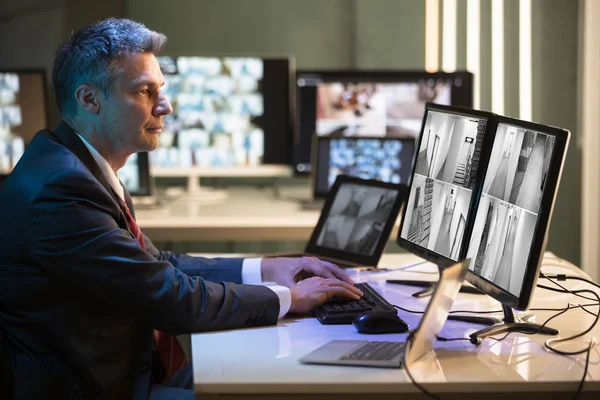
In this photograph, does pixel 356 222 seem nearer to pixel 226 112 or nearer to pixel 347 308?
pixel 347 308

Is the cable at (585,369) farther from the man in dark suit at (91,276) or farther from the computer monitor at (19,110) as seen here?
the computer monitor at (19,110)

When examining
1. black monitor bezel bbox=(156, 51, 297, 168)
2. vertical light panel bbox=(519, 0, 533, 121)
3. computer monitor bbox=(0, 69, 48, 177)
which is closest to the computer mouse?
black monitor bezel bbox=(156, 51, 297, 168)

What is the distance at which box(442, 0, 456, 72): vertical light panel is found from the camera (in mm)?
3729

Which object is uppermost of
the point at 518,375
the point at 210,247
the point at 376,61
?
the point at 376,61

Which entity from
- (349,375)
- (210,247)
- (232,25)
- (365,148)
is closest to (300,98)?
(365,148)

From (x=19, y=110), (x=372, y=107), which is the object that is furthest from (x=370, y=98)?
(x=19, y=110)

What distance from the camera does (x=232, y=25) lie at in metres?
3.75

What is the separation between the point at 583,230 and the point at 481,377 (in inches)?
94.8

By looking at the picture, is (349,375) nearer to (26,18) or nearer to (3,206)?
(3,206)

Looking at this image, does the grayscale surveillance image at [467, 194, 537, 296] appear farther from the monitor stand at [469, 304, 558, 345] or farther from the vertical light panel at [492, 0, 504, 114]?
the vertical light panel at [492, 0, 504, 114]

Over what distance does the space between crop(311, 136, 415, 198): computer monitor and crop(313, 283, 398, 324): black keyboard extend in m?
1.42

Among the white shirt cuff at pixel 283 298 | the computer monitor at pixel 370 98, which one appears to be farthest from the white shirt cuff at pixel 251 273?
the computer monitor at pixel 370 98

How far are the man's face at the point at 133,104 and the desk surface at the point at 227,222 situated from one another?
1179mm

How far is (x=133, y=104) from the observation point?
1.74 metres
